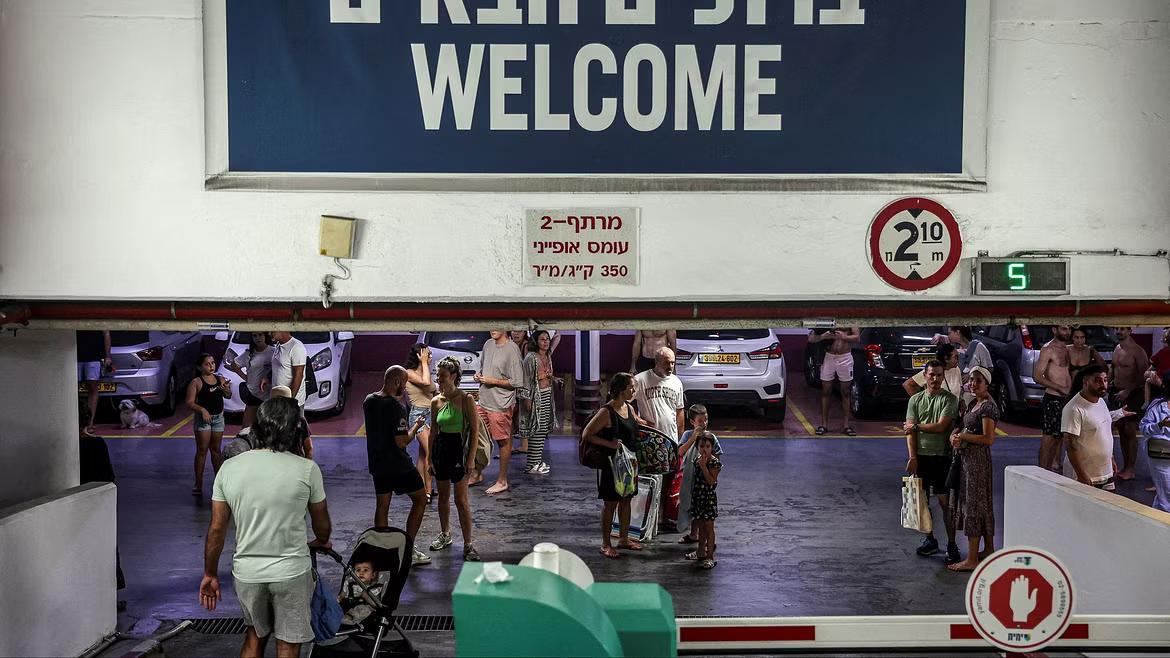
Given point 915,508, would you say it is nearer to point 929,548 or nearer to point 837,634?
A: point 929,548

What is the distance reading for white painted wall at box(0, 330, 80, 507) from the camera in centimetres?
655

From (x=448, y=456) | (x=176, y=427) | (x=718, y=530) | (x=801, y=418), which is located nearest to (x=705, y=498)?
(x=718, y=530)

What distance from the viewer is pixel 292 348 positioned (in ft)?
41.8

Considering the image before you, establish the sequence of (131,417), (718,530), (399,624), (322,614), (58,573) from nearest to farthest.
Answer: (322,614) < (58,573) < (399,624) < (718,530) < (131,417)

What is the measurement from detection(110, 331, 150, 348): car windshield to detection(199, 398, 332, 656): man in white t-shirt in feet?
34.6

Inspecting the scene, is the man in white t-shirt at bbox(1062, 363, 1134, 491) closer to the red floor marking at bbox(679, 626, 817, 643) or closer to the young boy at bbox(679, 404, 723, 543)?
the young boy at bbox(679, 404, 723, 543)

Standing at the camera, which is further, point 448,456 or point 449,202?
Result: point 448,456

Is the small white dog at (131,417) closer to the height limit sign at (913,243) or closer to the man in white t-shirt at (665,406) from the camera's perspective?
the man in white t-shirt at (665,406)

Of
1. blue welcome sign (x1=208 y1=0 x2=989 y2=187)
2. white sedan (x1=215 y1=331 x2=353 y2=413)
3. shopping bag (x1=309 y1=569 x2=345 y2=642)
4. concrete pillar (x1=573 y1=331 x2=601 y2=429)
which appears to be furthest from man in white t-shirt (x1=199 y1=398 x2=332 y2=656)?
white sedan (x1=215 y1=331 x2=353 y2=413)

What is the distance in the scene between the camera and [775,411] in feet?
52.2

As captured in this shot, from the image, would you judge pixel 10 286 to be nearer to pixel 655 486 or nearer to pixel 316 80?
pixel 316 80

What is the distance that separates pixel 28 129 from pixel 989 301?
5124mm

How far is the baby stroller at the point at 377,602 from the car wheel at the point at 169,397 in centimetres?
993

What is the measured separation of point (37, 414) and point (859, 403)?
1199cm
